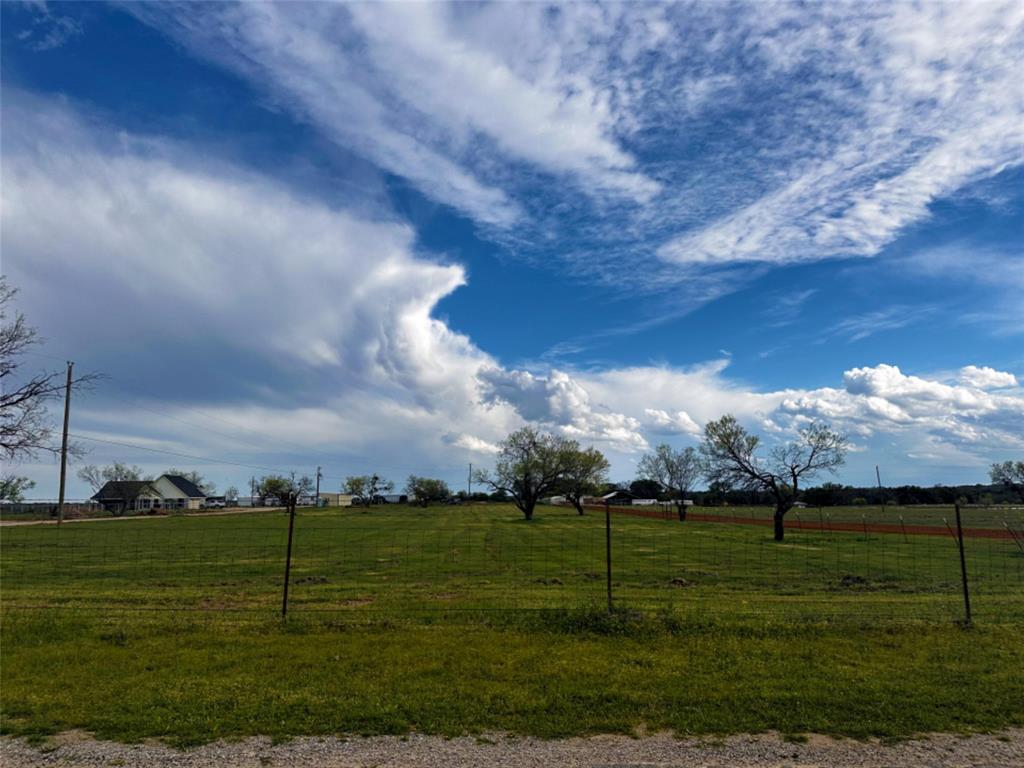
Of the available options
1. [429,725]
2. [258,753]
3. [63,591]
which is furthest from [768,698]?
[63,591]

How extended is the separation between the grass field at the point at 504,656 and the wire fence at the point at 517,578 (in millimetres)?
160

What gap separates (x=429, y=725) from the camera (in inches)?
242

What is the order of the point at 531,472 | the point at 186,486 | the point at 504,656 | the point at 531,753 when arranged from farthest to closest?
the point at 186,486, the point at 531,472, the point at 504,656, the point at 531,753

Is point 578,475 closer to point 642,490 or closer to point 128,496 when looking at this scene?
point 128,496

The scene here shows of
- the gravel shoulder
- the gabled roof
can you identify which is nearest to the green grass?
the gravel shoulder

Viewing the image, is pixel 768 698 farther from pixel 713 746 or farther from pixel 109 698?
pixel 109 698

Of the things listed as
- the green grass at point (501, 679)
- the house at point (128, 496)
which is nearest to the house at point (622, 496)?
the house at point (128, 496)

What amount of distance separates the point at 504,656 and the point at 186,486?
12870 centimetres

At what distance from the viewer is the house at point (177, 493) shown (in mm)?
113125

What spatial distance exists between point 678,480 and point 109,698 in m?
88.0

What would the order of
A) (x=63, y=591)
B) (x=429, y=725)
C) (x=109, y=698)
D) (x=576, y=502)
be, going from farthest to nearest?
1. (x=576, y=502)
2. (x=63, y=591)
3. (x=109, y=698)
4. (x=429, y=725)

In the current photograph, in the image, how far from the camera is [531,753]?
5.59m

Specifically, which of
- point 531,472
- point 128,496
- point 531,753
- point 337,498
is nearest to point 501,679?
point 531,753

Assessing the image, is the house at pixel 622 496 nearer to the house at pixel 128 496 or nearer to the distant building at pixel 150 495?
the distant building at pixel 150 495
